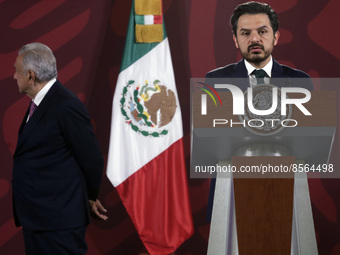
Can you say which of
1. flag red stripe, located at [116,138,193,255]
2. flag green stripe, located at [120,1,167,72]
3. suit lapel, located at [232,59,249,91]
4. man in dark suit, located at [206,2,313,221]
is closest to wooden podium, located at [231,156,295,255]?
man in dark suit, located at [206,2,313,221]

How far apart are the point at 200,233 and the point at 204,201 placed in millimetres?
233

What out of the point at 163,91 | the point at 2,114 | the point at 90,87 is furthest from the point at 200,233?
the point at 2,114

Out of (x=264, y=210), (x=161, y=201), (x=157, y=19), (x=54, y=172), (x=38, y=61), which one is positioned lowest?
(x=161, y=201)

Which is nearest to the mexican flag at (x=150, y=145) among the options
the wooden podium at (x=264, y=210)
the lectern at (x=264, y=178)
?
the lectern at (x=264, y=178)

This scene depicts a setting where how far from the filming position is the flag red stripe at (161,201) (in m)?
3.31

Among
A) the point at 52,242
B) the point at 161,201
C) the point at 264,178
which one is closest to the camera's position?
the point at 264,178

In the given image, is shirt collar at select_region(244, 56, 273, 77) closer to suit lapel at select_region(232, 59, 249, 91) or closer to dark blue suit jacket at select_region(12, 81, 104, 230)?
suit lapel at select_region(232, 59, 249, 91)

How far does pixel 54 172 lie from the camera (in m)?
1.94

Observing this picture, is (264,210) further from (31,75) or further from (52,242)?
(31,75)

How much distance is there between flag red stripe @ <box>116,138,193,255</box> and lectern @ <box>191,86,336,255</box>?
72.9 inches

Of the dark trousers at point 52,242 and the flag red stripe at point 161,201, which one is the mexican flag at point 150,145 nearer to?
the flag red stripe at point 161,201

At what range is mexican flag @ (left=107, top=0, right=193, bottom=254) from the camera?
332 cm

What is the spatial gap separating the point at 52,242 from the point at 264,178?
3.47ft

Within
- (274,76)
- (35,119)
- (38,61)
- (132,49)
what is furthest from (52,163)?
(132,49)
